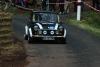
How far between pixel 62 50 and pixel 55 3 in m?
20.8

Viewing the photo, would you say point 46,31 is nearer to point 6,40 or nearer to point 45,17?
point 45,17

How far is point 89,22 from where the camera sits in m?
32.9

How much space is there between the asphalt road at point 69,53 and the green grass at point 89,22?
281cm

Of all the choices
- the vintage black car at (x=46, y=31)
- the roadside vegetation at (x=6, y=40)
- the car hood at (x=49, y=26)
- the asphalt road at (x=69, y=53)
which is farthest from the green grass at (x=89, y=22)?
the roadside vegetation at (x=6, y=40)

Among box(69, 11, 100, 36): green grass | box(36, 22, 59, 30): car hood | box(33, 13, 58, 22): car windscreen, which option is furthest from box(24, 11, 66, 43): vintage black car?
box(69, 11, 100, 36): green grass

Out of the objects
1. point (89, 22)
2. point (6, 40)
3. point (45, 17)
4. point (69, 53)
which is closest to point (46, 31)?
point (45, 17)

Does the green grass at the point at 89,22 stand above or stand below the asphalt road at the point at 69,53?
below

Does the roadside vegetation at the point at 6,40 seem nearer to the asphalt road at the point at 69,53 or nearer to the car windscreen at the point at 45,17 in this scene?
the asphalt road at the point at 69,53

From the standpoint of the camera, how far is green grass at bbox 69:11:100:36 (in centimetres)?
2977

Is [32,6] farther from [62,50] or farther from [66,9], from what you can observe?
[62,50]

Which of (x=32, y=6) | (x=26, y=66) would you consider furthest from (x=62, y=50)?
(x=32, y=6)

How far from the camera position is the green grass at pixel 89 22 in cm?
2977

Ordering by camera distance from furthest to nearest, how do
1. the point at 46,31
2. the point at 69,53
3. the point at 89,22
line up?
the point at 89,22 < the point at 46,31 < the point at 69,53

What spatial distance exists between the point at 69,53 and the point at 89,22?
13764 millimetres
